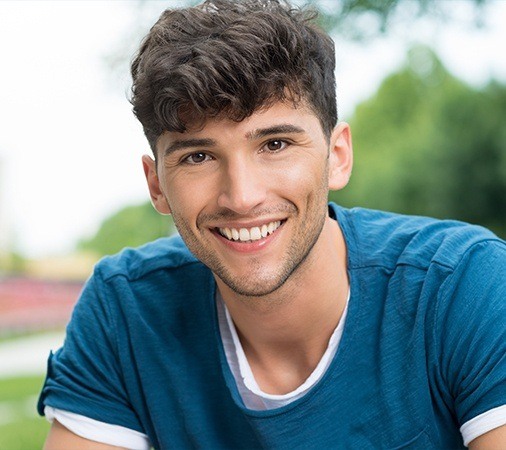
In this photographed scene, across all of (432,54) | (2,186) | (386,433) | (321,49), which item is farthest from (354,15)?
(432,54)

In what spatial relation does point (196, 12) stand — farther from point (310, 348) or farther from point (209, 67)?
point (310, 348)

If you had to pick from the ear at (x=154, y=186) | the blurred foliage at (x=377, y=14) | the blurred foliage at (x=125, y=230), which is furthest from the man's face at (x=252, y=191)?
the blurred foliage at (x=125, y=230)

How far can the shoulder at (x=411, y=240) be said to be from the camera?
1910 mm

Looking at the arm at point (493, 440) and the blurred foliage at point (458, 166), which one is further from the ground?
the arm at point (493, 440)

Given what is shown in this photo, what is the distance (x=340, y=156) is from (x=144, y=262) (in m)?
0.59

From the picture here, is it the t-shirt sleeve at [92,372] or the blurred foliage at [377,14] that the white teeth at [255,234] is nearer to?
the t-shirt sleeve at [92,372]

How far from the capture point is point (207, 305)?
7.18 feet

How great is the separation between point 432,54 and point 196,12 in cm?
2720

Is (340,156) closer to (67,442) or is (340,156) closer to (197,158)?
(197,158)

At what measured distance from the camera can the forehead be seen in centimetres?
181

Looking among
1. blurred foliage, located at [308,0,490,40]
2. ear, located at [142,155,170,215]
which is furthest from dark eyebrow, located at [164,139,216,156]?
blurred foliage, located at [308,0,490,40]

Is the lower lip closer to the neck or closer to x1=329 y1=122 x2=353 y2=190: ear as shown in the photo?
the neck

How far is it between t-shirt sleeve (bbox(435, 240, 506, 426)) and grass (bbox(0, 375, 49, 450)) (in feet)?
12.5

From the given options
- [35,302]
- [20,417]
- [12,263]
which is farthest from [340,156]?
[35,302]
